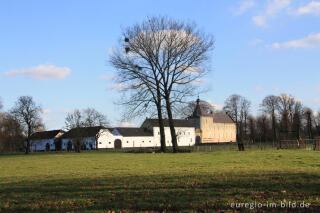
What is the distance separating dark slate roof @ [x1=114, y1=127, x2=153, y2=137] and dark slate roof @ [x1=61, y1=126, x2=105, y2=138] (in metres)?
9.78

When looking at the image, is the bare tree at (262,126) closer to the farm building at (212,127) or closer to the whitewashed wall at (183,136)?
the farm building at (212,127)

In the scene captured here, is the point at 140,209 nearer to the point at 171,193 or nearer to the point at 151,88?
the point at 171,193

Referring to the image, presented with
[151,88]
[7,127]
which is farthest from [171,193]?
[7,127]

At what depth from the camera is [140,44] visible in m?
41.7

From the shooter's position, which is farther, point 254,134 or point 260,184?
point 254,134

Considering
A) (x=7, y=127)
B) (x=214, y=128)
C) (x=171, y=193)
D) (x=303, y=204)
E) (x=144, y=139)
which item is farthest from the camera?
(x=214, y=128)

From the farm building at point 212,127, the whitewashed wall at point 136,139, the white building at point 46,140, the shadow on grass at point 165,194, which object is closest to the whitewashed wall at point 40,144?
the white building at point 46,140

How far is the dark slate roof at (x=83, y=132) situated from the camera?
67.2 m

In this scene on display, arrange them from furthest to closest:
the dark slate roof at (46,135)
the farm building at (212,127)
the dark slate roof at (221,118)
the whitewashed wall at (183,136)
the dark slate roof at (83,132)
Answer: the dark slate roof at (221,118), the farm building at (212,127), the dark slate roof at (46,135), the whitewashed wall at (183,136), the dark slate roof at (83,132)

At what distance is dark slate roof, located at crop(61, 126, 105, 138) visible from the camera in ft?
221

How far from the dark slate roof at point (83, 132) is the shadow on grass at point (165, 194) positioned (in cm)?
5645

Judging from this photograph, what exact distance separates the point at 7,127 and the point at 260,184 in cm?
7321

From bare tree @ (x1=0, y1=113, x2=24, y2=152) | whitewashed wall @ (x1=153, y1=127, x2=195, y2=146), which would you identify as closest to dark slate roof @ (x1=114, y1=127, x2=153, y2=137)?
whitewashed wall @ (x1=153, y1=127, x2=195, y2=146)

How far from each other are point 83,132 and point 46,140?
41377mm
